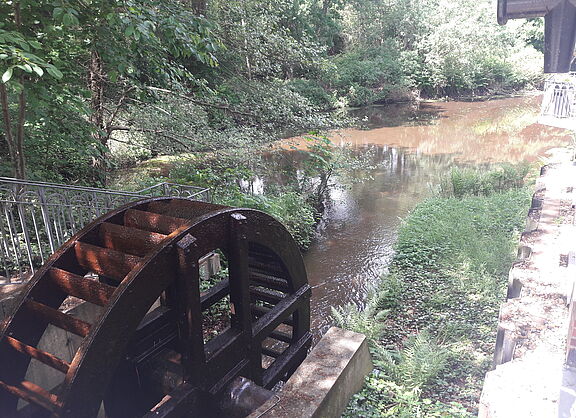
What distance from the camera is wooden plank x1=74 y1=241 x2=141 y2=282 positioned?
295 cm

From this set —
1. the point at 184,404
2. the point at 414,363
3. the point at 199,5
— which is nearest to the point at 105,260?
the point at 184,404

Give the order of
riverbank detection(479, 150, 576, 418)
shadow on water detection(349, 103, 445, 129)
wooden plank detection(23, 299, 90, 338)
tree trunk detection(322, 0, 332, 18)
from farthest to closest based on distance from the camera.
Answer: tree trunk detection(322, 0, 332, 18) → shadow on water detection(349, 103, 445, 129) → wooden plank detection(23, 299, 90, 338) → riverbank detection(479, 150, 576, 418)

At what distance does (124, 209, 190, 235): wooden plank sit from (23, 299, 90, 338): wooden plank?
0.90 metres

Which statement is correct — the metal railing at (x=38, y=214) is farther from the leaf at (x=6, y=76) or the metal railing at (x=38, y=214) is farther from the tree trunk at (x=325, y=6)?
the tree trunk at (x=325, y=6)

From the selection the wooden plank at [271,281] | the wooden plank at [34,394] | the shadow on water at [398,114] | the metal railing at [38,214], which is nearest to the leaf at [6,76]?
the metal railing at [38,214]

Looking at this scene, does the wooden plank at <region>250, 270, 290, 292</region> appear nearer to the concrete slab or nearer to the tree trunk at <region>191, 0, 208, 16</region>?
the concrete slab

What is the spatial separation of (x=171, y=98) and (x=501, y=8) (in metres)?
6.35

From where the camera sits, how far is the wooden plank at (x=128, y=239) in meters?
3.13

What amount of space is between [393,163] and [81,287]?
44.7 feet

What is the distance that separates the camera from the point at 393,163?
1530 centimetres

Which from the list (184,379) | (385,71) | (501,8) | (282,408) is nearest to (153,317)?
(184,379)

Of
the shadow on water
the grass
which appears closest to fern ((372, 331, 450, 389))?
the grass

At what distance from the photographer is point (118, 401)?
130 inches

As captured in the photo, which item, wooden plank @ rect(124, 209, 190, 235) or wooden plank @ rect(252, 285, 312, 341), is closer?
wooden plank @ rect(124, 209, 190, 235)
